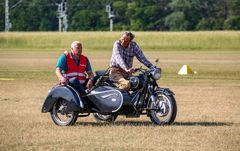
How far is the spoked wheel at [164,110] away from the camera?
1481 cm

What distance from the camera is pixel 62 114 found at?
15.1m

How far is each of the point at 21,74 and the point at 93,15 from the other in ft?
298

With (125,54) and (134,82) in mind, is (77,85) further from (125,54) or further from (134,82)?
(125,54)

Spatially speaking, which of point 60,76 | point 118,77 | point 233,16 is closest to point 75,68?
point 60,76

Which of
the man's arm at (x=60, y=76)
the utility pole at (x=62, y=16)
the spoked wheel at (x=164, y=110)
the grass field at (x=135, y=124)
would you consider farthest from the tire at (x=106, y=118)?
the utility pole at (x=62, y=16)

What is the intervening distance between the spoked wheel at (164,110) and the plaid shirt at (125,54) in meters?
0.88

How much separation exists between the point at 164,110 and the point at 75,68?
5.85 ft

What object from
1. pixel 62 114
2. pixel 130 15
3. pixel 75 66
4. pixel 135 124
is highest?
pixel 75 66

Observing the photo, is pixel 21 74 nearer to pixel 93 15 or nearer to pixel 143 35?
pixel 143 35

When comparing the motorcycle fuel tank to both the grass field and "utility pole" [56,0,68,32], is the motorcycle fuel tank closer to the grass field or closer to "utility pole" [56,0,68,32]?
the grass field

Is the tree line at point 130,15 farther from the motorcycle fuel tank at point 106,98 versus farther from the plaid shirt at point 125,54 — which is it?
the motorcycle fuel tank at point 106,98

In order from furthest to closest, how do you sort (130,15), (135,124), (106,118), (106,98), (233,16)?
(130,15), (233,16), (106,118), (135,124), (106,98)

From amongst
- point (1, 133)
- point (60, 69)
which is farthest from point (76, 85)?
point (1, 133)

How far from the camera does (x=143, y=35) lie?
81375 millimetres
